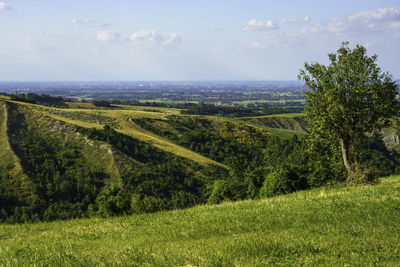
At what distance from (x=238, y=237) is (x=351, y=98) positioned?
59.5 feet

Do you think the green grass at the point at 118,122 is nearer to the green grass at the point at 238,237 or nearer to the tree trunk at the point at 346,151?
the tree trunk at the point at 346,151

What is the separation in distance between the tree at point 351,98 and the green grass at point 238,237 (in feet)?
24.4

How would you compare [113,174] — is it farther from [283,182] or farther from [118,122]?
[118,122]

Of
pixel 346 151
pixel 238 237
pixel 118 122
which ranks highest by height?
pixel 346 151

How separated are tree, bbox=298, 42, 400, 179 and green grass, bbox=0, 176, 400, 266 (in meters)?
7.43

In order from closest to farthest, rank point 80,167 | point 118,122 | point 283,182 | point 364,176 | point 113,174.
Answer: point 364,176, point 283,182, point 113,174, point 80,167, point 118,122

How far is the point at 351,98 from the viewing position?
2366 centimetres

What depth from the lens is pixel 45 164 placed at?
2667 inches

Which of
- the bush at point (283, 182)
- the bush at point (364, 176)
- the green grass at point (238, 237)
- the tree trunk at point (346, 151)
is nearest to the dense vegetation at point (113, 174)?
the bush at point (283, 182)

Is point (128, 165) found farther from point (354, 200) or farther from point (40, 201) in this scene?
point (354, 200)

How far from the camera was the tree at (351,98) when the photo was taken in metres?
23.4

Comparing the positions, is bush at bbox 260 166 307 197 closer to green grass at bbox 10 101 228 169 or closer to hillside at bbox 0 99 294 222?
hillside at bbox 0 99 294 222

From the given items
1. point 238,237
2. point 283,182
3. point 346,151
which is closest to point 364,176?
point 346,151

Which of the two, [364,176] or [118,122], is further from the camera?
[118,122]
